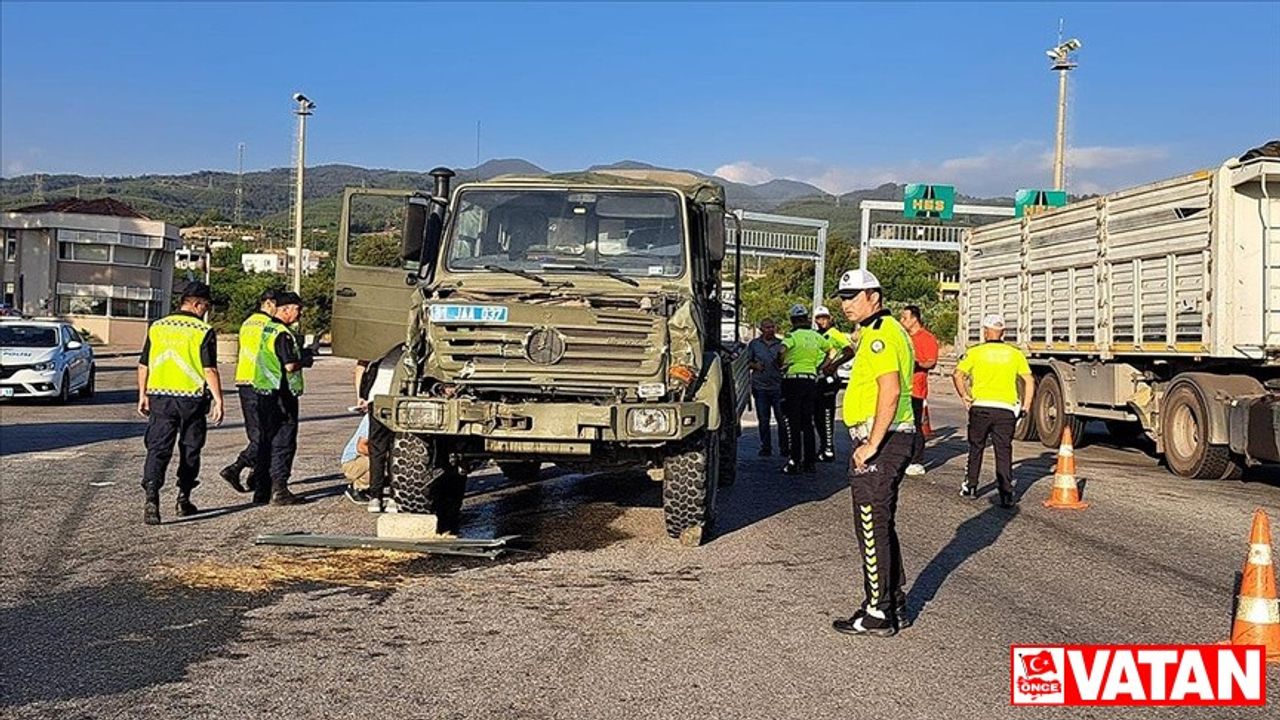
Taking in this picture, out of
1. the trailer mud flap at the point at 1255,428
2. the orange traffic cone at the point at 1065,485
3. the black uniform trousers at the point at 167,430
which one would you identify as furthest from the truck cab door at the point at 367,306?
the trailer mud flap at the point at 1255,428

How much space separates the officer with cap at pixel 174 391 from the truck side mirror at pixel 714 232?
3.82m

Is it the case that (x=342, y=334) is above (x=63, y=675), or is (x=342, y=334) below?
above

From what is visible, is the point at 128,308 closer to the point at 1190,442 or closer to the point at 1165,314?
the point at 1165,314

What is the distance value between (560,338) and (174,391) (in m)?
3.20

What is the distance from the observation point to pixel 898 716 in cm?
532

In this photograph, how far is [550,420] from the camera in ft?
28.3

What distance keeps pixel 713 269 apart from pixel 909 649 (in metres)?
4.40

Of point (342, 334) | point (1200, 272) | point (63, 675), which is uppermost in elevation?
point (1200, 272)

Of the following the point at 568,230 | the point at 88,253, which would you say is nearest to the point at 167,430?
the point at 568,230

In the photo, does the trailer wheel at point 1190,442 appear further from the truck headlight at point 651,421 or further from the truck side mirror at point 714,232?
the truck headlight at point 651,421

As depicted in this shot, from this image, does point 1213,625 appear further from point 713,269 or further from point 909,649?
point 713,269

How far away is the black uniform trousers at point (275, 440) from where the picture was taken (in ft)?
35.3

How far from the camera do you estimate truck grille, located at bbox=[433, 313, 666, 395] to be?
8.88 metres

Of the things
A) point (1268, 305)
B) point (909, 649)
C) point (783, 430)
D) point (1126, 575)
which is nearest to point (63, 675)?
point (909, 649)
